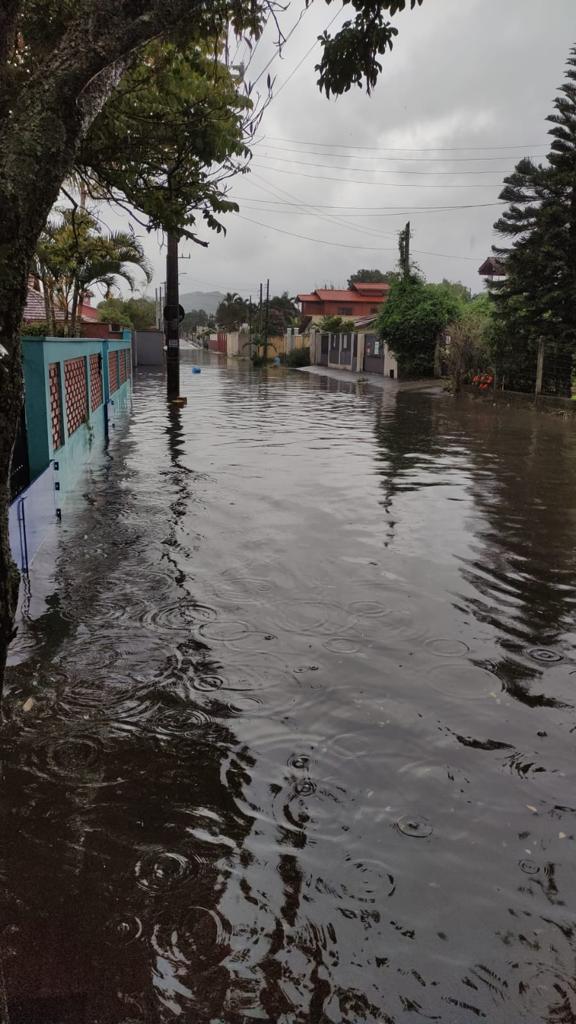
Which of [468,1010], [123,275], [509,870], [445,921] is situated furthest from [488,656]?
[123,275]

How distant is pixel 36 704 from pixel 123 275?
54.3ft

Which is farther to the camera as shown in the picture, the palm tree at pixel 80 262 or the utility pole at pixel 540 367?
the utility pole at pixel 540 367

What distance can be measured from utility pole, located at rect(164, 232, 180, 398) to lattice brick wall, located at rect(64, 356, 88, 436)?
306 inches

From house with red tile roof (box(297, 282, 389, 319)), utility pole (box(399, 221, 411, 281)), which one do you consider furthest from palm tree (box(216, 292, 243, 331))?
utility pole (box(399, 221, 411, 281))

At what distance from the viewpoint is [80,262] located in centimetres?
1702

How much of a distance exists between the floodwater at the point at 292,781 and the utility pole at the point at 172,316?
12.0 m

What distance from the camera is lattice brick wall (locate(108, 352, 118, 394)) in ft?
49.0

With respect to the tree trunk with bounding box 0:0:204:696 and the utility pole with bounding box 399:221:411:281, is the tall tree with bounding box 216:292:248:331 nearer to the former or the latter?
the utility pole with bounding box 399:221:411:281

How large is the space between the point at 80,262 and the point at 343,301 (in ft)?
173

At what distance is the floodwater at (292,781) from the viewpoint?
2.18 m

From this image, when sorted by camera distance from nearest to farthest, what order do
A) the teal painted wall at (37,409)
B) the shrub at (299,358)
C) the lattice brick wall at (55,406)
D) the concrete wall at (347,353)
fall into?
1. the teal painted wall at (37,409)
2. the lattice brick wall at (55,406)
3. the concrete wall at (347,353)
4. the shrub at (299,358)

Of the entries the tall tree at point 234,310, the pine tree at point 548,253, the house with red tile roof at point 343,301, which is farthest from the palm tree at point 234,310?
the pine tree at point 548,253

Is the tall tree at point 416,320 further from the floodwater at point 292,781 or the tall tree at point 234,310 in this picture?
the tall tree at point 234,310

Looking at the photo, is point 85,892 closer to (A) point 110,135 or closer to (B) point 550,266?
(A) point 110,135
